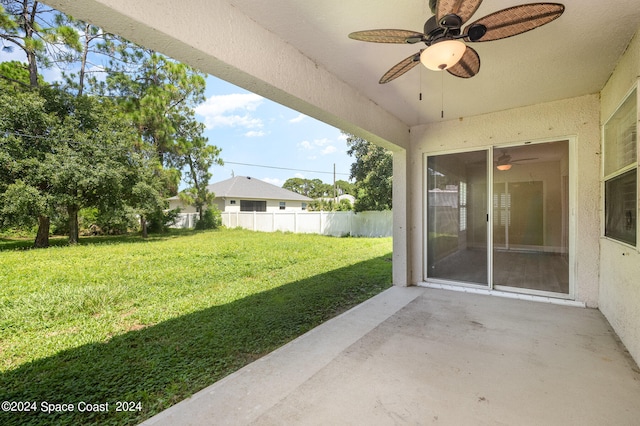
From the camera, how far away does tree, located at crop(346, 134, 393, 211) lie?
1087cm

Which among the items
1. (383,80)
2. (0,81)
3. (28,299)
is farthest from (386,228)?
(0,81)

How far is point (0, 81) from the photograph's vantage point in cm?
846

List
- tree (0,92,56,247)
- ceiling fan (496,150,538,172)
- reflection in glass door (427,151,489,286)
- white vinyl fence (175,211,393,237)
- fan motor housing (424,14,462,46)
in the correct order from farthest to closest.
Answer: white vinyl fence (175,211,393,237)
tree (0,92,56,247)
reflection in glass door (427,151,489,286)
ceiling fan (496,150,538,172)
fan motor housing (424,14,462,46)

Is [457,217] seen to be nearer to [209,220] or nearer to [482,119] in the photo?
[482,119]

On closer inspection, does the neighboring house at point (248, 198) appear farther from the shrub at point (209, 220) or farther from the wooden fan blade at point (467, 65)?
the wooden fan blade at point (467, 65)

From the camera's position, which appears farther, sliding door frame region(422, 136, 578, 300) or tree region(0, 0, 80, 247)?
tree region(0, 0, 80, 247)

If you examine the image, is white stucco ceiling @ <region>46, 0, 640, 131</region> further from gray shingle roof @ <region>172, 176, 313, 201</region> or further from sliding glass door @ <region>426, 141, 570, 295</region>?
gray shingle roof @ <region>172, 176, 313, 201</region>

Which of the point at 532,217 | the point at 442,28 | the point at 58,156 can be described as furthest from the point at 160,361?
the point at 58,156

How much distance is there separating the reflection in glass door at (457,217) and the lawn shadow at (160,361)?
5.39ft

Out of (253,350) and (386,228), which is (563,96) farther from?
(386,228)

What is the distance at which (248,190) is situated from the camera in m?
19.5

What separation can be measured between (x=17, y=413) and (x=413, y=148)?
5017 mm

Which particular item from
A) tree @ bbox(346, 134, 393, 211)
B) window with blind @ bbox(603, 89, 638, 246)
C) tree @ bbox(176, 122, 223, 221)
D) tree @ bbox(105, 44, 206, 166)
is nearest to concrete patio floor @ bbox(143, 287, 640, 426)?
window with blind @ bbox(603, 89, 638, 246)

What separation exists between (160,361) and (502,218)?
4.33 metres
